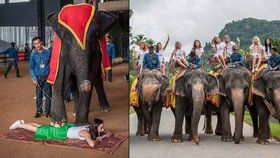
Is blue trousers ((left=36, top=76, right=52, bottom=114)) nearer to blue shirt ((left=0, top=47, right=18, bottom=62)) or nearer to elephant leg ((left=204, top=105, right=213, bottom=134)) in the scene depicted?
blue shirt ((left=0, top=47, right=18, bottom=62))

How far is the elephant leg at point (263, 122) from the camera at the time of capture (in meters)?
3.64

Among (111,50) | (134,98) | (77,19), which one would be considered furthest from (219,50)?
(77,19)

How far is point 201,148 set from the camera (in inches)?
139

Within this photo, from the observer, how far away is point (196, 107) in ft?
12.1

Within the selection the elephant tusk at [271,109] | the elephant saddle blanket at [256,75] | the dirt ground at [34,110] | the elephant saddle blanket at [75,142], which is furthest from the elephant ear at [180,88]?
the elephant saddle blanket at [75,142]

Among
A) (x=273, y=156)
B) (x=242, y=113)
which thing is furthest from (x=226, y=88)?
(x=273, y=156)

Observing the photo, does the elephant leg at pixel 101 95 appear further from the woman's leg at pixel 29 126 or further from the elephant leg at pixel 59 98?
the woman's leg at pixel 29 126

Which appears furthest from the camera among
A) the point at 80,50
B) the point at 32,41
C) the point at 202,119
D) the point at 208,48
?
the point at 202,119

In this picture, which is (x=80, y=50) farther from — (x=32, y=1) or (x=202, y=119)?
(x=202, y=119)

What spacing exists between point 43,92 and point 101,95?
15.0 inches

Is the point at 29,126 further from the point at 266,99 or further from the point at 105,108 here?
the point at 266,99

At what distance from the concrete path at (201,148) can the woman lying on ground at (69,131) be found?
1.44ft

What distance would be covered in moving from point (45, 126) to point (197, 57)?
1300mm

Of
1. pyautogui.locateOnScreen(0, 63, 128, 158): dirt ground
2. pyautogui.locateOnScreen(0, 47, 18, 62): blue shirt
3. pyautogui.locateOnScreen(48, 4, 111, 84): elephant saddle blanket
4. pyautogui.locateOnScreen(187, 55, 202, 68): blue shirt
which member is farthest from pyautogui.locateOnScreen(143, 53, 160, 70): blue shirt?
pyautogui.locateOnScreen(0, 47, 18, 62): blue shirt
